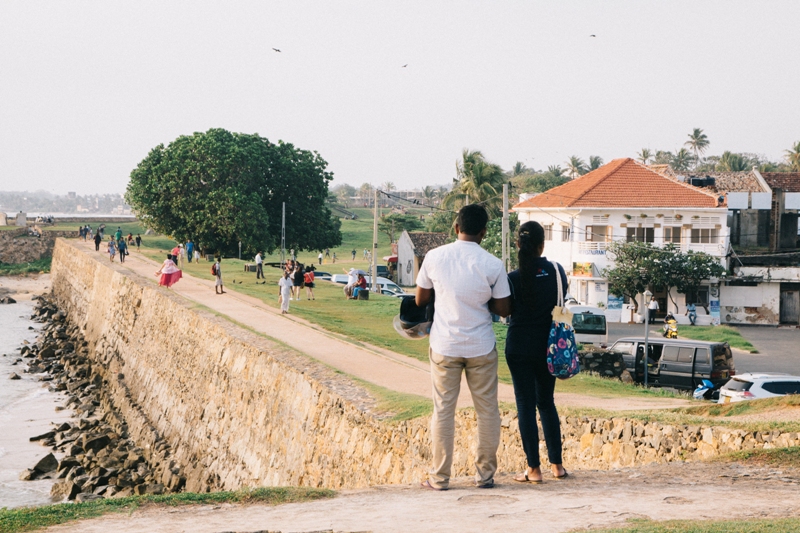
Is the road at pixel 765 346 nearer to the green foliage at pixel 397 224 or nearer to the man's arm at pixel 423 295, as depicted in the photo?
the man's arm at pixel 423 295

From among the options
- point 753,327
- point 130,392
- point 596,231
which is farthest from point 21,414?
point 753,327

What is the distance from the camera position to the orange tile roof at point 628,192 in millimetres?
43344

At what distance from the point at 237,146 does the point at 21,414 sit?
29640 millimetres

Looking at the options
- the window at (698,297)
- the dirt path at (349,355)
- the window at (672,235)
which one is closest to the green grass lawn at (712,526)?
the dirt path at (349,355)

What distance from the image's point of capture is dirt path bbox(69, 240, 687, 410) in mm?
12836

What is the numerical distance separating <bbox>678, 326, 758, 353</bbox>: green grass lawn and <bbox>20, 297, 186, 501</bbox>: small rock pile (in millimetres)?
21690

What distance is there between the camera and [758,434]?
27.5 ft

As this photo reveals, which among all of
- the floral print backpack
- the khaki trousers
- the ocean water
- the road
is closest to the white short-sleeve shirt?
the khaki trousers

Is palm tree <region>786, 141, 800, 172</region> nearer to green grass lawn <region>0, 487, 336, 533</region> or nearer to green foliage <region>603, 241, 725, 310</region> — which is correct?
green foliage <region>603, 241, 725, 310</region>

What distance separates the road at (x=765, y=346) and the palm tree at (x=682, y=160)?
248 feet

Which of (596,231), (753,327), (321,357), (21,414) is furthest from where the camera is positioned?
(596,231)

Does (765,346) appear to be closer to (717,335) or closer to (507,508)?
(717,335)

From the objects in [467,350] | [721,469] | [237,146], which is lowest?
[721,469]

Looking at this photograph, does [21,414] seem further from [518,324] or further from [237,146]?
[237,146]
